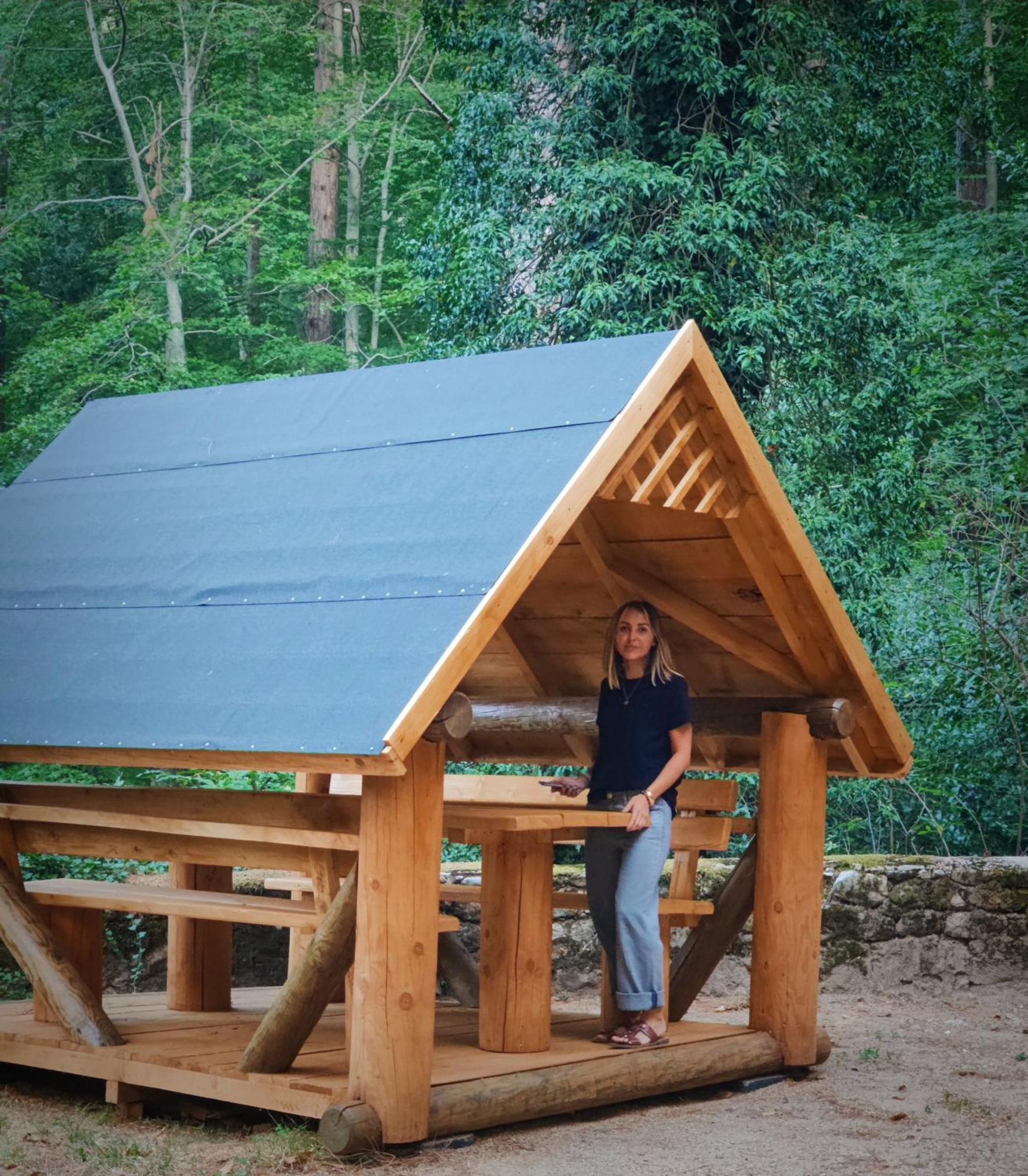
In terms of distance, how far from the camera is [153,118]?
2359cm

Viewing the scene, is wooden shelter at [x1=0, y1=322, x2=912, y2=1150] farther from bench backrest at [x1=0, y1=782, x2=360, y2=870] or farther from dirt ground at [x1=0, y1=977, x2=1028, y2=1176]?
dirt ground at [x1=0, y1=977, x2=1028, y2=1176]

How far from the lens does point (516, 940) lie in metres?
6.00

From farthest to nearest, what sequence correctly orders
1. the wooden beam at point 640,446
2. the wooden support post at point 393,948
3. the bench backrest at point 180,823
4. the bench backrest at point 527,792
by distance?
the bench backrest at point 527,792
the wooden beam at point 640,446
the bench backrest at point 180,823
the wooden support post at point 393,948

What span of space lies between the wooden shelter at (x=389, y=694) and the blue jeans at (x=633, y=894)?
0.59ft

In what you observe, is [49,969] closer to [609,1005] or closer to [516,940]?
[516,940]

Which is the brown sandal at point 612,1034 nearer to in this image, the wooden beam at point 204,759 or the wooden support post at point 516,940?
the wooden support post at point 516,940

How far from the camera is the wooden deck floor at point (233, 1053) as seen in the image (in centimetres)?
527

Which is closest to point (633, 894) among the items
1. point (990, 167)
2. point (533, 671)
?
point (533, 671)

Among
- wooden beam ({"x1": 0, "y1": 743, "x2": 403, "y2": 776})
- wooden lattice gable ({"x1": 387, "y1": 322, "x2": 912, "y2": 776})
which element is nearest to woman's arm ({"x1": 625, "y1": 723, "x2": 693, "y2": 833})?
wooden lattice gable ({"x1": 387, "y1": 322, "x2": 912, "y2": 776})

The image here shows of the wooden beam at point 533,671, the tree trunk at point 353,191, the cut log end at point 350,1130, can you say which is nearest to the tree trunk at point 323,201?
the tree trunk at point 353,191

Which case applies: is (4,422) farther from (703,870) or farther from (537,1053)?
(537,1053)

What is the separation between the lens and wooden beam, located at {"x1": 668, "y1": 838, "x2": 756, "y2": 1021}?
7.11 meters

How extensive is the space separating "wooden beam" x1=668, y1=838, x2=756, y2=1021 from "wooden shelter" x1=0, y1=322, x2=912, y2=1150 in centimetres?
1

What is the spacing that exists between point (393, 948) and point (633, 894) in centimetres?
146
